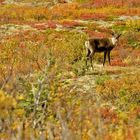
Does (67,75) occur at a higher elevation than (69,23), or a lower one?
higher

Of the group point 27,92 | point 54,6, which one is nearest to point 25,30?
point 54,6

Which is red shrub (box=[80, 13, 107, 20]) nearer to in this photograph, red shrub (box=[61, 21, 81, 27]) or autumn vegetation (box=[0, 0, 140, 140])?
autumn vegetation (box=[0, 0, 140, 140])

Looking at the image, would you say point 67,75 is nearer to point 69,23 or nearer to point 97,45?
point 97,45

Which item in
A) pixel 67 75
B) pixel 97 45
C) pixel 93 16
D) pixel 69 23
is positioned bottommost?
pixel 93 16

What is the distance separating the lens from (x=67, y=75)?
1962cm

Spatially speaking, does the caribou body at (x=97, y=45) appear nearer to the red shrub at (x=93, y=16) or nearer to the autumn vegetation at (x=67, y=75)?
the autumn vegetation at (x=67, y=75)

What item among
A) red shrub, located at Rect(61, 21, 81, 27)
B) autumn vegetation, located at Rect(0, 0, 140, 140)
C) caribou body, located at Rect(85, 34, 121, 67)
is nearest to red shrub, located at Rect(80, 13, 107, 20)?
autumn vegetation, located at Rect(0, 0, 140, 140)

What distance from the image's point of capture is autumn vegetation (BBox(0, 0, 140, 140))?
24.7ft

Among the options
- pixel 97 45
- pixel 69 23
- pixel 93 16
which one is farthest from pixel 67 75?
pixel 93 16

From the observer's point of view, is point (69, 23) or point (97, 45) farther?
point (69, 23)

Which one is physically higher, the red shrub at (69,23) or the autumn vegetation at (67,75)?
the autumn vegetation at (67,75)

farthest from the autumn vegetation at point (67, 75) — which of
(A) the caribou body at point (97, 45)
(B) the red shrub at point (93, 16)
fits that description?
(A) the caribou body at point (97, 45)

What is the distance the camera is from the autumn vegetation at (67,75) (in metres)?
7.54

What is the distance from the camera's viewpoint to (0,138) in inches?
287
